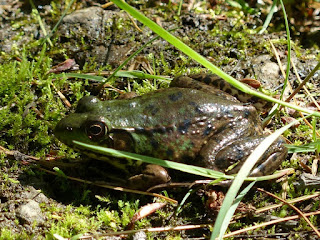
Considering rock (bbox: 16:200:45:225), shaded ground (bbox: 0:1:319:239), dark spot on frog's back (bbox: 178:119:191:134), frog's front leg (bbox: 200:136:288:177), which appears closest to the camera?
rock (bbox: 16:200:45:225)

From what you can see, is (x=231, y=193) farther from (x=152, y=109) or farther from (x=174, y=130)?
(x=152, y=109)

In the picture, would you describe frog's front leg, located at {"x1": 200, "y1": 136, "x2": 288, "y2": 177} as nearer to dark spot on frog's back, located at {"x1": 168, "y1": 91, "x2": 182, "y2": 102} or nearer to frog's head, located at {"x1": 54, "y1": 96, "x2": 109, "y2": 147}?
dark spot on frog's back, located at {"x1": 168, "y1": 91, "x2": 182, "y2": 102}

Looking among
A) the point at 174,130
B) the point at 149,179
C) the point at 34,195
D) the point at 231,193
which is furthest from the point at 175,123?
the point at 34,195

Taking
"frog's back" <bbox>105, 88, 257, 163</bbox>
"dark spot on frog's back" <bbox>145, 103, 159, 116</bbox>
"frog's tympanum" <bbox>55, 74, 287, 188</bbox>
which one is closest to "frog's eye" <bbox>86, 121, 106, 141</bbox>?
"frog's tympanum" <bbox>55, 74, 287, 188</bbox>

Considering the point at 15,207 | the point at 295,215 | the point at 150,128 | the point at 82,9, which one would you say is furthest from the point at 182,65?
the point at 15,207

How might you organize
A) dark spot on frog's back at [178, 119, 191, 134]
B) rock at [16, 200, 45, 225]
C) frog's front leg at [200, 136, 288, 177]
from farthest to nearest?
dark spot on frog's back at [178, 119, 191, 134]
frog's front leg at [200, 136, 288, 177]
rock at [16, 200, 45, 225]

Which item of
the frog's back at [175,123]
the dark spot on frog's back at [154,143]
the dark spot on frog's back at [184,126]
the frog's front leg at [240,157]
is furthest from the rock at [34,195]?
the frog's front leg at [240,157]

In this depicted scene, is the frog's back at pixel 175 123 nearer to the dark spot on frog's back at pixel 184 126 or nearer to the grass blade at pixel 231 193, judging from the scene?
the dark spot on frog's back at pixel 184 126

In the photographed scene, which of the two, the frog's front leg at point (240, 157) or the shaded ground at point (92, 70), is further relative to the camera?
the frog's front leg at point (240, 157)
